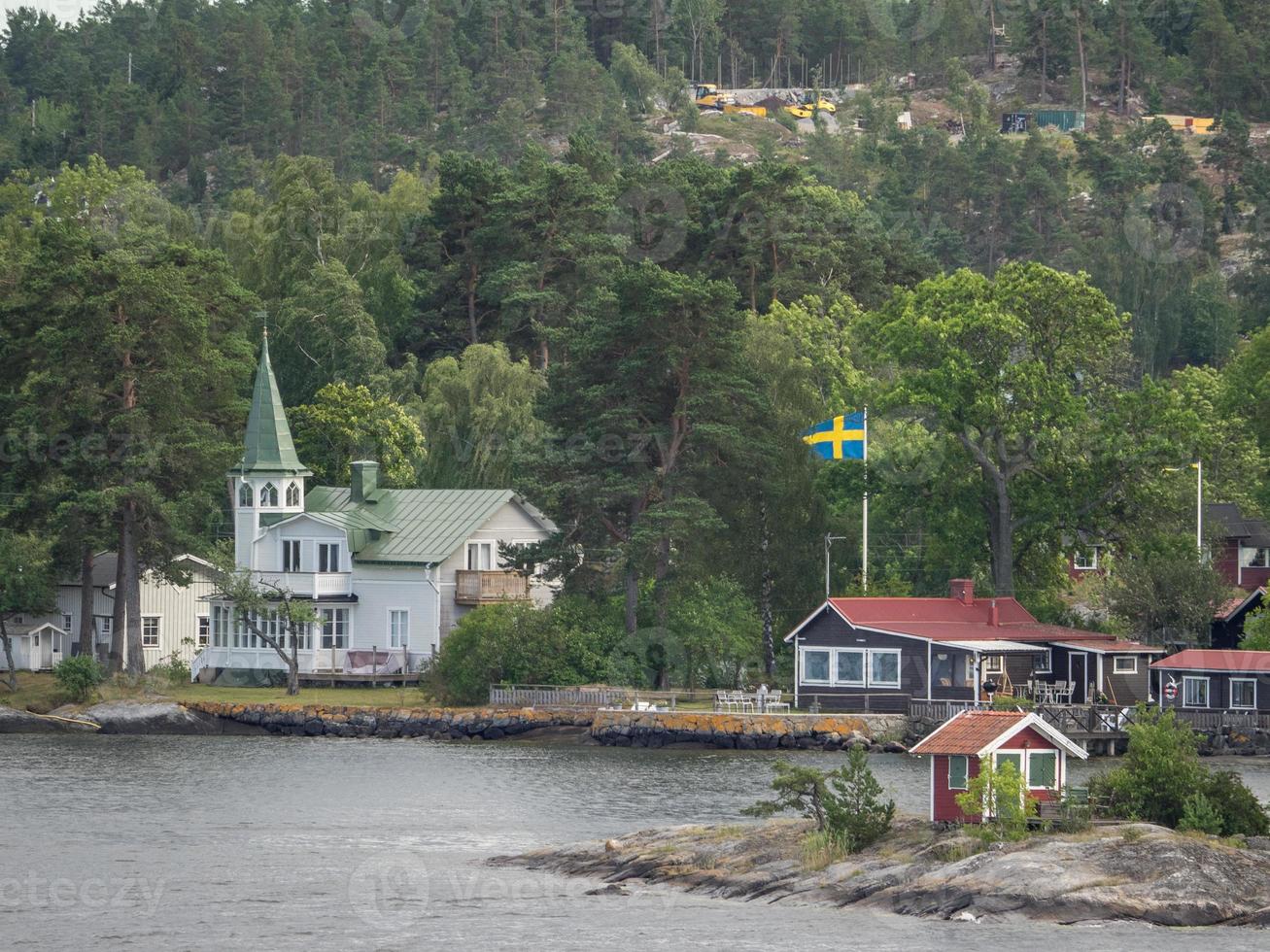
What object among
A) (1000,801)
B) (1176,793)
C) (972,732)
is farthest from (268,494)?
(1176,793)

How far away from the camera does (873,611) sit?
2689 inches

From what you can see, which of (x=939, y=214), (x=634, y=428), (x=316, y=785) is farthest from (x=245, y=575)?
(x=939, y=214)

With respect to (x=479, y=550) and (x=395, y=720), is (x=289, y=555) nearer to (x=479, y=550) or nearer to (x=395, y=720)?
(x=479, y=550)

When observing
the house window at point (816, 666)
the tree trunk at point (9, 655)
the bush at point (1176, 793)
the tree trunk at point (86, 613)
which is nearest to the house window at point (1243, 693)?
the house window at point (816, 666)

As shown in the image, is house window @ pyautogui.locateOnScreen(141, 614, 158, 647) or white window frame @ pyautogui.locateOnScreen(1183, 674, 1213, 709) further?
house window @ pyautogui.locateOnScreen(141, 614, 158, 647)

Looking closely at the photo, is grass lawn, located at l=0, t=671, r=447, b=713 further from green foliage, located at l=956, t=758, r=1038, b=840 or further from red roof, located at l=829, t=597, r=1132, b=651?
green foliage, located at l=956, t=758, r=1038, b=840

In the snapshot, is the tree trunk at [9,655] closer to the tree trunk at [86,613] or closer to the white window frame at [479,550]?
the tree trunk at [86,613]

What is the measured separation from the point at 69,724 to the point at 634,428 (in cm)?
1890

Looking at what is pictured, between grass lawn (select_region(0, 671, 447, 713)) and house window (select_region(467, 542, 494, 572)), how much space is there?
440 centimetres

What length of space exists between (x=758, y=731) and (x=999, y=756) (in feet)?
79.4

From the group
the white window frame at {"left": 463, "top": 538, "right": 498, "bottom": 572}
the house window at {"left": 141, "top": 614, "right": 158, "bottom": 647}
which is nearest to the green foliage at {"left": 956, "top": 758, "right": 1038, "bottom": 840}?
the white window frame at {"left": 463, "top": 538, "right": 498, "bottom": 572}

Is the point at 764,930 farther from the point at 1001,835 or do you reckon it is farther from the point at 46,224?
the point at 46,224

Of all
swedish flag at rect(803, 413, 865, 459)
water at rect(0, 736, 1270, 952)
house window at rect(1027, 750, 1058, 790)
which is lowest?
water at rect(0, 736, 1270, 952)

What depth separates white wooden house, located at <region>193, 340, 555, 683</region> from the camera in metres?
75.8
